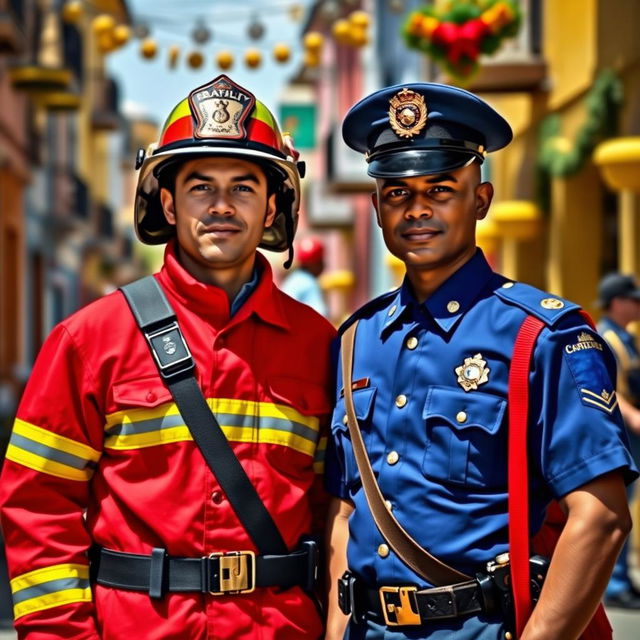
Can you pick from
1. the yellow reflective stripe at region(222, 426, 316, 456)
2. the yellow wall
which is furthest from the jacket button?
the yellow wall

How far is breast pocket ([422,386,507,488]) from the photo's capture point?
391 centimetres

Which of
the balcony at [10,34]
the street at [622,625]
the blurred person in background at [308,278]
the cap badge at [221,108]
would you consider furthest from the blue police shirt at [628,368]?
the balcony at [10,34]

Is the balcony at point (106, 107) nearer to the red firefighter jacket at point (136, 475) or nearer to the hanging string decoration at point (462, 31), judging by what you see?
the hanging string decoration at point (462, 31)

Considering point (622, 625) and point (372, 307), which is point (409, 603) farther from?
point (622, 625)

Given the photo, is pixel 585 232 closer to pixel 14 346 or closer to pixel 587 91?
pixel 587 91

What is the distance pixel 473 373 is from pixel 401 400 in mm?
212

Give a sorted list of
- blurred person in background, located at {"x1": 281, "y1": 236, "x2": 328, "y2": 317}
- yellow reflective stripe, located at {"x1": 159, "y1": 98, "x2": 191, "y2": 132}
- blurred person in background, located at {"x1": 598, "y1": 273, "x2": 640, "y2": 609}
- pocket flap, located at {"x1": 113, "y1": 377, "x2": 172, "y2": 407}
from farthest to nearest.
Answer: blurred person in background, located at {"x1": 281, "y1": 236, "x2": 328, "y2": 317} → blurred person in background, located at {"x1": 598, "y1": 273, "x2": 640, "y2": 609} → yellow reflective stripe, located at {"x1": 159, "y1": 98, "x2": 191, "y2": 132} → pocket flap, located at {"x1": 113, "y1": 377, "x2": 172, "y2": 407}

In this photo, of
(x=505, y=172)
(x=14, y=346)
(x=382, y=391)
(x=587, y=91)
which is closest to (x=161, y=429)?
(x=382, y=391)

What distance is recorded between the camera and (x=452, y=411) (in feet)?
13.1

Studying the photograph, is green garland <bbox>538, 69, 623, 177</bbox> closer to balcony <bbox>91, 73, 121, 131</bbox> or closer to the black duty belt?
the black duty belt

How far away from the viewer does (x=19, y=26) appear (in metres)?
23.2

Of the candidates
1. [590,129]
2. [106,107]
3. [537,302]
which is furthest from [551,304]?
[106,107]

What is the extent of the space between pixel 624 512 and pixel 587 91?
38.8 ft

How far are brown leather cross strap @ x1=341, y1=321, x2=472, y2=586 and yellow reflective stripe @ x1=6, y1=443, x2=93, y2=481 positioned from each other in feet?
2.43
